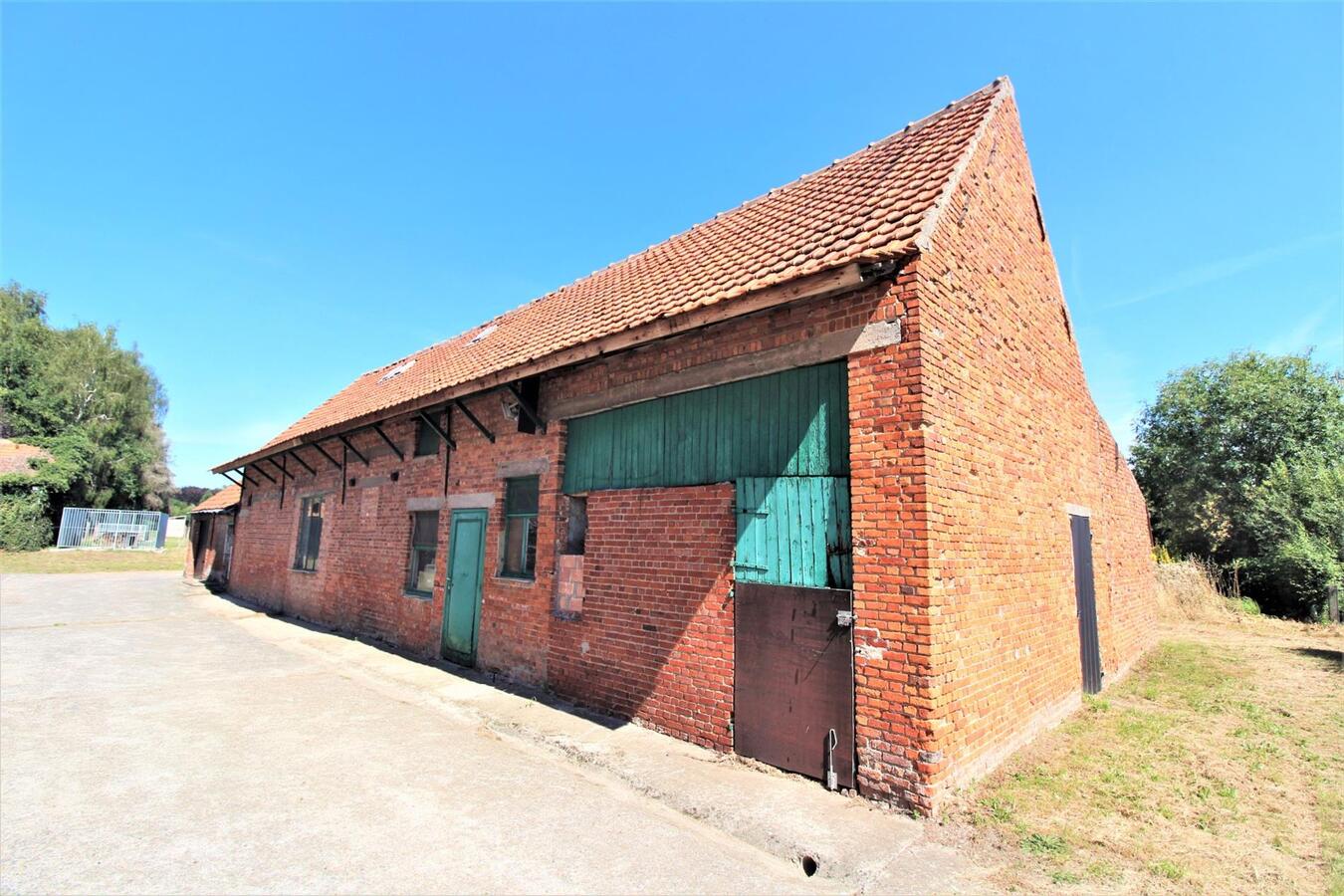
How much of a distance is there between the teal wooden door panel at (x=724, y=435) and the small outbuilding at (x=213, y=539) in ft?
61.1

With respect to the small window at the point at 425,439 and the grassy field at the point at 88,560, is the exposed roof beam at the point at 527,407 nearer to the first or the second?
the small window at the point at 425,439

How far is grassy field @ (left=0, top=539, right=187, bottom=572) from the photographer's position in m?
25.6

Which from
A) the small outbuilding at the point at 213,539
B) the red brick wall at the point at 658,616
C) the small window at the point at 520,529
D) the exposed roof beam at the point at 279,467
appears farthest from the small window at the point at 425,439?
the small outbuilding at the point at 213,539

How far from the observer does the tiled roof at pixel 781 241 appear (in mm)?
5121

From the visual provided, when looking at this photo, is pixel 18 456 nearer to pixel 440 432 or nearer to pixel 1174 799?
pixel 440 432

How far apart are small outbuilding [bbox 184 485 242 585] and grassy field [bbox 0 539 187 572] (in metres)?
4.50

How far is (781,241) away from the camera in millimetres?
6309

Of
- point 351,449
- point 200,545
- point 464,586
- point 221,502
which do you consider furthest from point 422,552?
point 200,545

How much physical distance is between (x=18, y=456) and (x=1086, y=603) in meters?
46.5

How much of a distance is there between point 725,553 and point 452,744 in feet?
9.98

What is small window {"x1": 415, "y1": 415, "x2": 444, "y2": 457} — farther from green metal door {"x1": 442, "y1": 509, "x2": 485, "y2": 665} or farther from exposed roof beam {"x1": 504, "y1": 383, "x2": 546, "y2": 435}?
exposed roof beam {"x1": 504, "y1": 383, "x2": 546, "y2": 435}

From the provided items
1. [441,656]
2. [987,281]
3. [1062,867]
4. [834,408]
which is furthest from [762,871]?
[441,656]

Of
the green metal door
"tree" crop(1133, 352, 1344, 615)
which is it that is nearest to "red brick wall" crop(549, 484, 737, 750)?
the green metal door

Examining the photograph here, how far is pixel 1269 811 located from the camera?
4.26 meters
